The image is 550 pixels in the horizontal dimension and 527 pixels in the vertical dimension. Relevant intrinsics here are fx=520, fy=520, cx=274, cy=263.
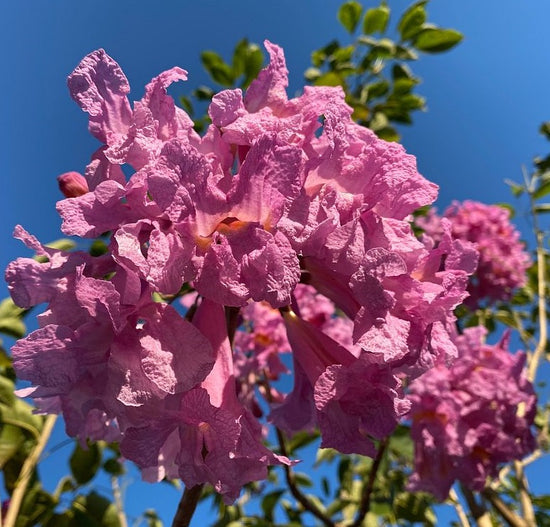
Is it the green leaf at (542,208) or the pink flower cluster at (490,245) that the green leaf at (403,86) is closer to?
the pink flower cluster at (490,245)

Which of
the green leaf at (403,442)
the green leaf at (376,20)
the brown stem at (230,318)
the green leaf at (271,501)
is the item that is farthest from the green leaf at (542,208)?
the brown stem at (230,318)

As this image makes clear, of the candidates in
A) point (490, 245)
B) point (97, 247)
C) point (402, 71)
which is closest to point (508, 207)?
point (490, 245)

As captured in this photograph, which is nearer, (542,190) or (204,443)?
(204,443)

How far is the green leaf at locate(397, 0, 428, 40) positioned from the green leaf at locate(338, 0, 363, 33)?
193 millimetres

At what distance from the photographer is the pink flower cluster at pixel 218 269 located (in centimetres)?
66

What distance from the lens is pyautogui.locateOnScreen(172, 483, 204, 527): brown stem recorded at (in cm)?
72

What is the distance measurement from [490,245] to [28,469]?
2.59 m

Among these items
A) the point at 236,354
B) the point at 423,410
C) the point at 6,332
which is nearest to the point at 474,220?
the point at 423,410

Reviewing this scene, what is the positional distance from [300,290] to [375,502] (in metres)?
1.04

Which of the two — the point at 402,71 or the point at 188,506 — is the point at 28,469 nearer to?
the point at 188,506

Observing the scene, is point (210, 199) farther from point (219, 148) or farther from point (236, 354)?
point (236, 354)

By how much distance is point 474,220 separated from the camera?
120 inches

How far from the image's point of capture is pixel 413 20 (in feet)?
6.91

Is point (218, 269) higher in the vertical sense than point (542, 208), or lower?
lower
